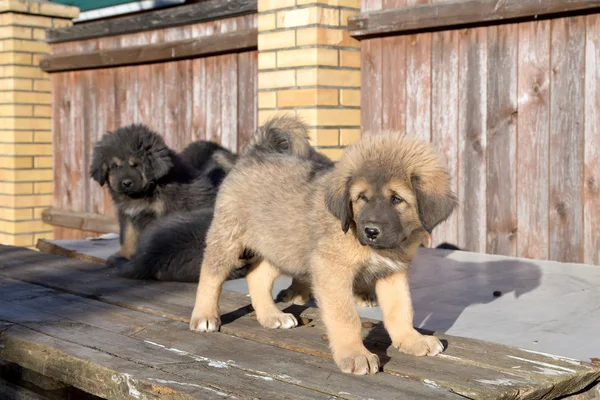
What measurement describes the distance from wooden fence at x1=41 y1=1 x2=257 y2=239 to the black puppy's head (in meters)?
1.74

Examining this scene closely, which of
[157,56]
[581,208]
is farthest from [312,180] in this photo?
[157,56]

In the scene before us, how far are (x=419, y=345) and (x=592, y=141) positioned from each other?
2.89 metres

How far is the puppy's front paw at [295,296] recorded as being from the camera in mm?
5051

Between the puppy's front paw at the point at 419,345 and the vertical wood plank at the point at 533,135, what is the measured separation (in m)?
2.80

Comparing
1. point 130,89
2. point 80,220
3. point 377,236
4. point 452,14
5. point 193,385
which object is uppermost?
point 452,14

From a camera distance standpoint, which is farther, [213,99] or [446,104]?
[213,99]

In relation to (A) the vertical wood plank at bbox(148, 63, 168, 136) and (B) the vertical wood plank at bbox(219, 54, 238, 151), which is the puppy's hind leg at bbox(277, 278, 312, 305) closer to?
(B) the vertical wood plank at bbox(219, 54, 238, 151)

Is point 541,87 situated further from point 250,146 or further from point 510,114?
point 250,146

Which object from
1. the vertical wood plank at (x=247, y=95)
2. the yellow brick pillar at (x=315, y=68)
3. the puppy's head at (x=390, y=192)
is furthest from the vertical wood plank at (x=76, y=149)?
the puppy's head at (x=390, y=192)

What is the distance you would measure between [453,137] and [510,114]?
531mm

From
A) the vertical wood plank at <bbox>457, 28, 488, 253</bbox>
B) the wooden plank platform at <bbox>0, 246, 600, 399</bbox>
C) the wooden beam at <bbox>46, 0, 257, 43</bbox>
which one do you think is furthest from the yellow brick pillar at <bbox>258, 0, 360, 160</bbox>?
the wooden plank platform at <bbox>0, 246, 600, 399</bbox>

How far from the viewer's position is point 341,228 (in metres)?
3.39

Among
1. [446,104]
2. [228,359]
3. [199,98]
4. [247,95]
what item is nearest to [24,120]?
[199,98]

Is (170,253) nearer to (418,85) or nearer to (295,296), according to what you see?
(295,296)
